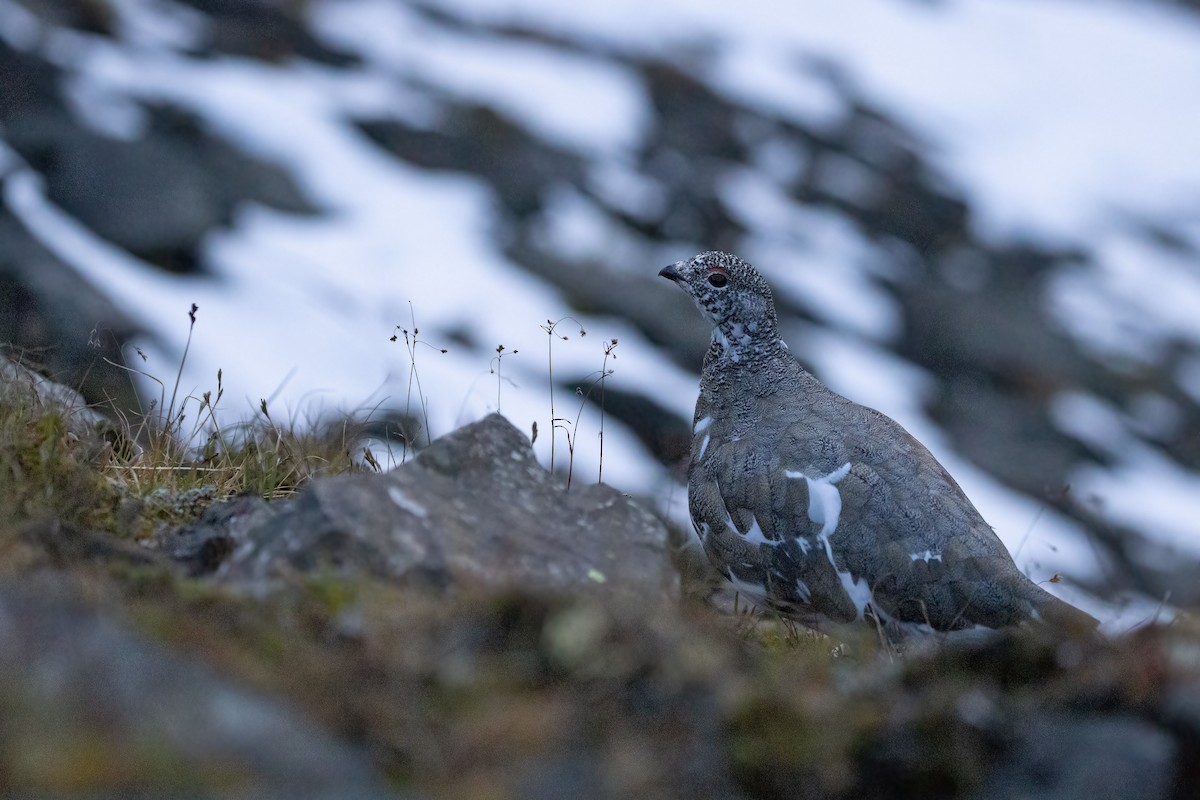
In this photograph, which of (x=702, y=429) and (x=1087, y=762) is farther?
(x=702, y=429)

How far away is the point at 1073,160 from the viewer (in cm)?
3020

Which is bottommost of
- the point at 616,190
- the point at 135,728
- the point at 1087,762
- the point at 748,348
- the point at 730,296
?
the point at 616,190

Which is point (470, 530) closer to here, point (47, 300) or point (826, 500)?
point (826, 500)

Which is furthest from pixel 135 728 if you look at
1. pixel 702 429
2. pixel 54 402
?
pixel 702 429

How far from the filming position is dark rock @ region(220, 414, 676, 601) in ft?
12.7

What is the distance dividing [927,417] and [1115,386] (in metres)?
4.86

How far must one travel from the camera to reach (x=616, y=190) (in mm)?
23156

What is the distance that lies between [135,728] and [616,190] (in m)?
21.1

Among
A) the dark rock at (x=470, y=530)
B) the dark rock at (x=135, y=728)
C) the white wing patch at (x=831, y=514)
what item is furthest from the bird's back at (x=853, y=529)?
the dark rock at (x=135, y=728)

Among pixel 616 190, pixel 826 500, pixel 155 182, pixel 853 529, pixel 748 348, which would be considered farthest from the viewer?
pixel 616 190

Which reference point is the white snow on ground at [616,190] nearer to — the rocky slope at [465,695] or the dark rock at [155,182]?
the dark rock at [155,182]

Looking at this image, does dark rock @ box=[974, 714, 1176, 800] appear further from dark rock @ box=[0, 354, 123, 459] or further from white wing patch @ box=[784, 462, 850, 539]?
dark rock @ box=[0, 354, 123, 459]

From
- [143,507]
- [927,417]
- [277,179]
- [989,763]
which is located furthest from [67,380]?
[927,417]

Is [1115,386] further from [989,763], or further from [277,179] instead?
[989,763]
